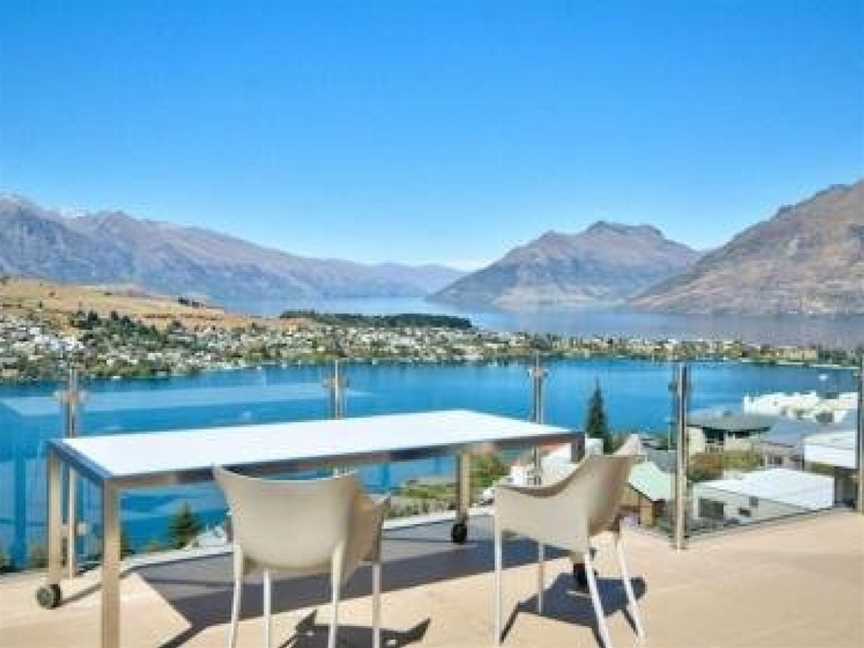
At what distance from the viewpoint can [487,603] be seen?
3.51 meters

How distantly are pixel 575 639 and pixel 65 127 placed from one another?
175 ft

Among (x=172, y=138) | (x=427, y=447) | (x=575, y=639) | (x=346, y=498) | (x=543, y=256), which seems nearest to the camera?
(x=346, y=498)

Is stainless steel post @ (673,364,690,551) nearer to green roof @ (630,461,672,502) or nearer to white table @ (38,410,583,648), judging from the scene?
green roof @ (630,461,672,502)

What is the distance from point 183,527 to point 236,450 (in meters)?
1.12

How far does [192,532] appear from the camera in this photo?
4098 millimetres

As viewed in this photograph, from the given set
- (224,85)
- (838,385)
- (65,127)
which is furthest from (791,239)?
(838,385)

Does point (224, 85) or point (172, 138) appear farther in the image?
point (172, 138)

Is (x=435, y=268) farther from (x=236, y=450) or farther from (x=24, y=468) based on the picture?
(x=236, y=450)

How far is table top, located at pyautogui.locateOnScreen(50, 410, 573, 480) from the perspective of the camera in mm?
2916

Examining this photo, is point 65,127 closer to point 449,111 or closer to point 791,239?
point 449,111

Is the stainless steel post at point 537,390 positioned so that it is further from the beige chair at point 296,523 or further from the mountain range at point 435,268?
the mountain range at point 435,268

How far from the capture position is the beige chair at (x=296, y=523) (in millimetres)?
2525

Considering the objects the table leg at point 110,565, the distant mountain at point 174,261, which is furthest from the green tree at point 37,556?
the distant mountain at point 174,261

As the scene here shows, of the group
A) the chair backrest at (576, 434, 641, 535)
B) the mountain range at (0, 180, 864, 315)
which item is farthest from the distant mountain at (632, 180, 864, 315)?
the chair backrest at (576, 434, 641, 535)
